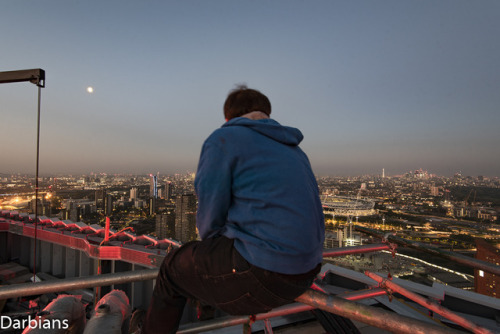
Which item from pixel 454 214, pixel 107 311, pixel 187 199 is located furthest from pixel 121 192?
pixel 454 214

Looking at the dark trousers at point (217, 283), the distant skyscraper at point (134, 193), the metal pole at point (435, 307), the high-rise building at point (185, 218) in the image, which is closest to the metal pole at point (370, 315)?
the dark trousers at point (217, 283)

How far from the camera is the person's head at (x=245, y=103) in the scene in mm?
1211

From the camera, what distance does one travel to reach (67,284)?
1300 millimetres

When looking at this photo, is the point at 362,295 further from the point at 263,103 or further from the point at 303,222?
the point at 263,103

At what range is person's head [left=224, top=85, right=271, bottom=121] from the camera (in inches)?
47.7

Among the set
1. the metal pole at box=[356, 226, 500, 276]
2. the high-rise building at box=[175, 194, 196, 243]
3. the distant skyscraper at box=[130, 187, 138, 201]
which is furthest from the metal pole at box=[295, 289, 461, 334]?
the distant skyscraper at box=[130, 187, 138, 201]

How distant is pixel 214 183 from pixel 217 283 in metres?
0.43

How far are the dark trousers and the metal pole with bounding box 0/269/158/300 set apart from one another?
0.62 ft

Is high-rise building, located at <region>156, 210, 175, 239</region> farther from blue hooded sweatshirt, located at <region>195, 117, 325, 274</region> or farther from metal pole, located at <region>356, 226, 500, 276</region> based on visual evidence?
blue hooded sweatshirt, located at <region>195, 117, 325, 274</region>

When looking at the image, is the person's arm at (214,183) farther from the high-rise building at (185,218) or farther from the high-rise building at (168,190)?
the high-rise building at (168,190)

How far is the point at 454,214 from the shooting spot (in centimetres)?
3941

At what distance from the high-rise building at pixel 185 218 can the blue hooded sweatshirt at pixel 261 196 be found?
34700 millimetres

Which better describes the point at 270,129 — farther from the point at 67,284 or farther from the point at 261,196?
the point at 67,284

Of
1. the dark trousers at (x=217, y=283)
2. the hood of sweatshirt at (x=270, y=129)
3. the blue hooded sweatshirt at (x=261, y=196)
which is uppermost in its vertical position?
the hood of sweatshirt at (x=270, y=129)
